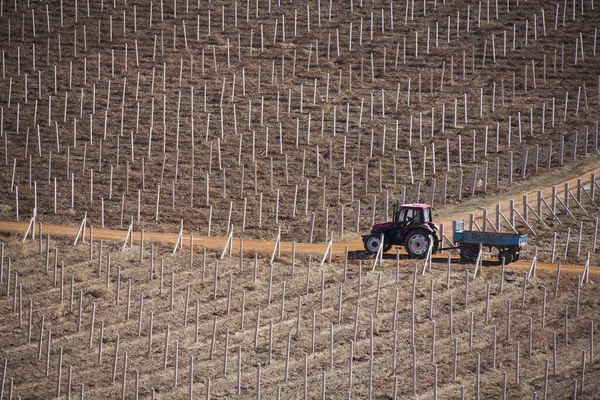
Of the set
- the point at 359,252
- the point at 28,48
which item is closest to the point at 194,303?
the point at 359,252

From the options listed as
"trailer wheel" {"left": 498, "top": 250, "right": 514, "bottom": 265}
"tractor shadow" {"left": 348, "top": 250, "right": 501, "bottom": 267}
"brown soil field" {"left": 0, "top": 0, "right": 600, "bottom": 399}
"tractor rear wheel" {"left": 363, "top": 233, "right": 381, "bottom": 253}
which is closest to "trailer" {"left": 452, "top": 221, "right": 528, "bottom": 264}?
"trailer wheel" {"left": 498, "top": 250, "right": 514, "bottom": 265}

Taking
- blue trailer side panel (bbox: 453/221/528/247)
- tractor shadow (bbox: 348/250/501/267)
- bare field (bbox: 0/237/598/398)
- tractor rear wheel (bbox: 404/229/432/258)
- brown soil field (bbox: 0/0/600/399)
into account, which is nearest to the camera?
bare field (bbox: 0/237/598/398)

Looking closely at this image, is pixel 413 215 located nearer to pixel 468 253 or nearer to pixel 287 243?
pixel 468 253

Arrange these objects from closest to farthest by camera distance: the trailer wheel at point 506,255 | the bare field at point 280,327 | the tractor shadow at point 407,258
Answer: the bare field at point 280,327
the trailer wheel at point 506,255
the tractor shadow at point 407,258

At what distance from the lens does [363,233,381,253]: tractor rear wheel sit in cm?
2870

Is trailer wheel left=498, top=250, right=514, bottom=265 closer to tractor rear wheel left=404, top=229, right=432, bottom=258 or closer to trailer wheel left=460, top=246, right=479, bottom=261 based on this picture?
trailer wheel left=460, top=246, right=479, bottom=261

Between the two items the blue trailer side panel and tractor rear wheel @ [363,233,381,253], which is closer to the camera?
the blue trailer side panel

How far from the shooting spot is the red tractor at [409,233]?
1121 inches

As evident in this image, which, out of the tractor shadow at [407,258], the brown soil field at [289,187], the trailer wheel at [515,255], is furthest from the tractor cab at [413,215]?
the trailer wheel at [515,255]

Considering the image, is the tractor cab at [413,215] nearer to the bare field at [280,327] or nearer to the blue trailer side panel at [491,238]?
the blue trailer side panel at [491,238]

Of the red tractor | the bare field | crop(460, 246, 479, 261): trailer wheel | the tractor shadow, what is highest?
the red tractor

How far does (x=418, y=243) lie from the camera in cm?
2848

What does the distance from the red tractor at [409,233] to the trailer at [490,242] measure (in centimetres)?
70

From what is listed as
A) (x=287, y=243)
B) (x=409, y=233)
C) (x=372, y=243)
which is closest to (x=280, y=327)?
(x=372, y=243)
